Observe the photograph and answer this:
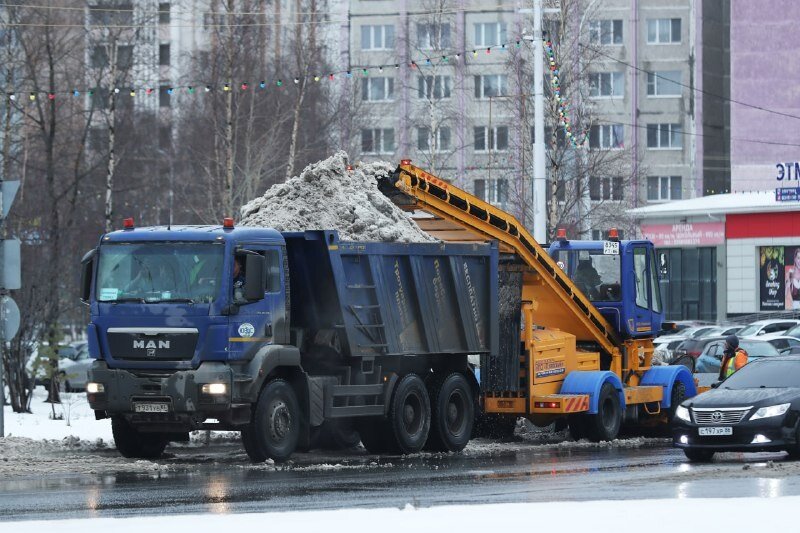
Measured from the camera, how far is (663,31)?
86.7 meters

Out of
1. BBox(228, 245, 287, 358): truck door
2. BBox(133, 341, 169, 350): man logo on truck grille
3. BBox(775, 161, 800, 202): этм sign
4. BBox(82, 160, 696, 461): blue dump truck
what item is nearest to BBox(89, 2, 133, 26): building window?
BBox(775, 161, 800, 202): этм sign

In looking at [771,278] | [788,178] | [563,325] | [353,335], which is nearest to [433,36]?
[788,178]

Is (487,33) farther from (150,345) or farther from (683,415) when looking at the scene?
(150,345)

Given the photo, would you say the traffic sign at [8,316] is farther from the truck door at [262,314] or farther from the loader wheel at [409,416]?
the loader wheel at [409,416]

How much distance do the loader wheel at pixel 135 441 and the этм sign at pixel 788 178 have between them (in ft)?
130

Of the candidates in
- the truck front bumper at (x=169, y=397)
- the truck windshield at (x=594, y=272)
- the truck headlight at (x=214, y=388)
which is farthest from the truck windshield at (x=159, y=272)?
the truck windshield at (x=594, y=272)

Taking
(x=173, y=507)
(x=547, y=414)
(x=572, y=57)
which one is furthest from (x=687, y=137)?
(x=173, y=507)

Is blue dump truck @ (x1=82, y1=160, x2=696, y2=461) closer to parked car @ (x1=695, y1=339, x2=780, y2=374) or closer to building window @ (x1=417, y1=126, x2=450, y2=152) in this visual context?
parked car @ (x1=695, y1=339, x2=780, y2=374)

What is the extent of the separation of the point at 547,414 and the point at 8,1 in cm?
2640

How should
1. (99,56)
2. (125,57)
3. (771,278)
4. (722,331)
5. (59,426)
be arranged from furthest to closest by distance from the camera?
1. (771,278)
2. (722,331)
3. (125,57)
4. (99,56)
5. (59,426)

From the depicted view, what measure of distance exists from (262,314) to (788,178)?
43062 mm

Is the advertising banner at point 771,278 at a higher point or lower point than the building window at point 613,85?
lower

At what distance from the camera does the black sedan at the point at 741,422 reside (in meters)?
18.9

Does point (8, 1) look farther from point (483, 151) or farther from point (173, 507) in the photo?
point (483, 151)
